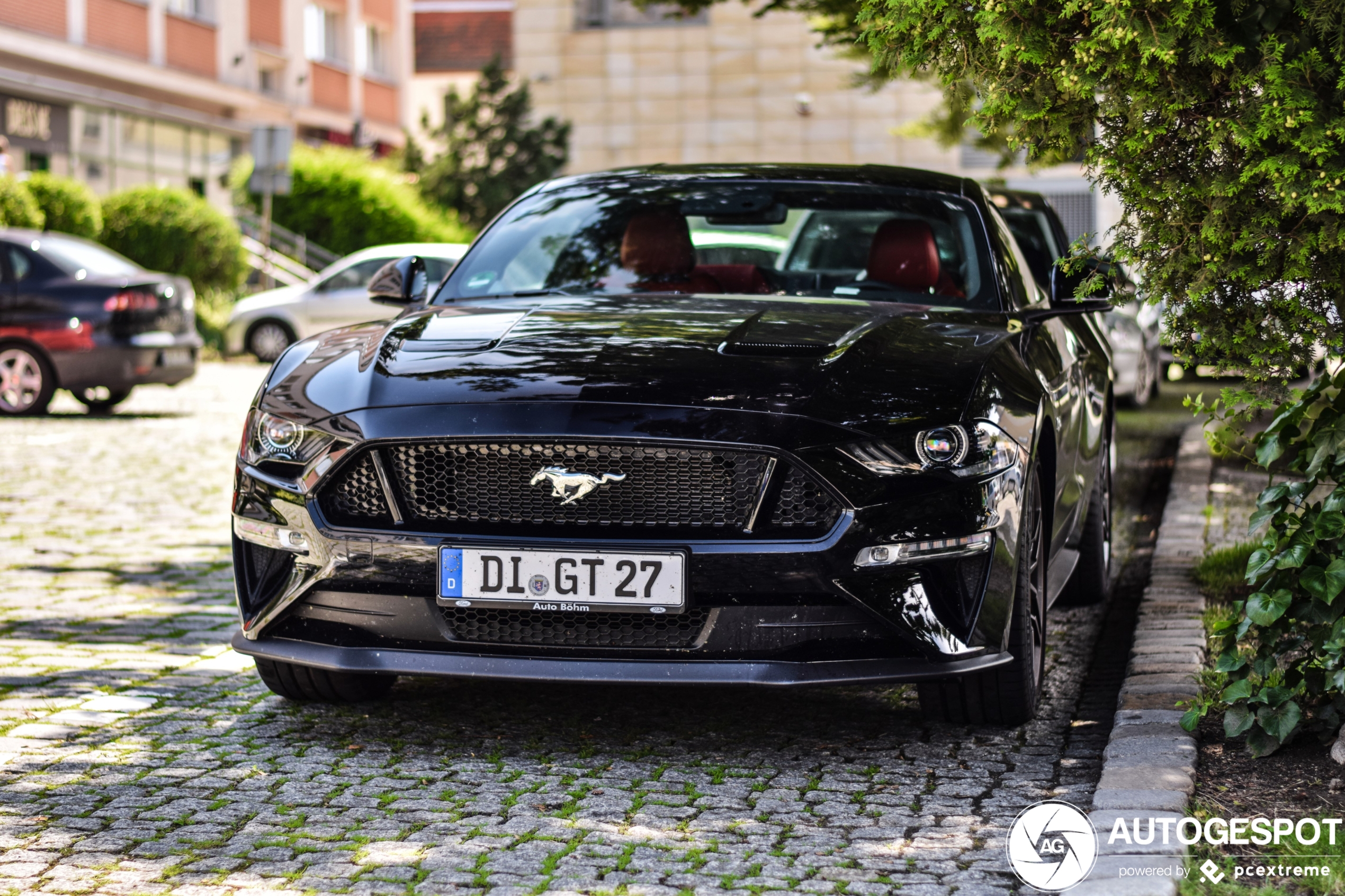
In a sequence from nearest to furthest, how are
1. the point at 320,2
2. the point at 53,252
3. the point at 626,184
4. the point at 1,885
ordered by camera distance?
the point at 1,885
the point at 626,184
the point at 53,252
the point at 320,2

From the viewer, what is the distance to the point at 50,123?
30.5 m

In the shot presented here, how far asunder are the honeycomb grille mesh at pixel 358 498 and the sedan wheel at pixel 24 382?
37.9ft

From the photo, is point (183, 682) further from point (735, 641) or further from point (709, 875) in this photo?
point (709, 875)

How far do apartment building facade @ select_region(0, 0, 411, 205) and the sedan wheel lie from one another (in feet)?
49.1

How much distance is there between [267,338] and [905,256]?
61.0ft

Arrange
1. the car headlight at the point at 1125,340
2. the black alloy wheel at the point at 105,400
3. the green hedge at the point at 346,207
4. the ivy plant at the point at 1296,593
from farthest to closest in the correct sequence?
the green hedge at the point at 346,207 < the black alloy wheel at the point at 105,400 < the car headlight at the point at 1125,340 < the ivy plant at the point at 1296,593

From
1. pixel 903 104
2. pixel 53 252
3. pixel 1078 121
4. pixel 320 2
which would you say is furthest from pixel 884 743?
pixel 320 2

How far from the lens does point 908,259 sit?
559 cm

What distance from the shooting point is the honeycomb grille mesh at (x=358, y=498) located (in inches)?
169

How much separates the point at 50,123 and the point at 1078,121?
2936 cm

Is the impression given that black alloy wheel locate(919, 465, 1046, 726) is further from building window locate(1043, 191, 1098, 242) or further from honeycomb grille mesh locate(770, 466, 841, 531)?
building window locate(1043, 191, 1098, 242)

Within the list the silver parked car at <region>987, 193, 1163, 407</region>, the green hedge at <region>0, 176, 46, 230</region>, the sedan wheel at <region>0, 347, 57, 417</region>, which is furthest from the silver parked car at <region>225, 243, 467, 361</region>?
the silver parked car at <region>987, 193, 1163, 407</region>

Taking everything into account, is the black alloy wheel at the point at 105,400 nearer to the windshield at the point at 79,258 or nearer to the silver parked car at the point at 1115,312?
the windshield at the point at 79,258

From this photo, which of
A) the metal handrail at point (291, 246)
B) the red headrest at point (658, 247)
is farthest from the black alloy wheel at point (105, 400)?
the metal handrail at point (291, 246)
